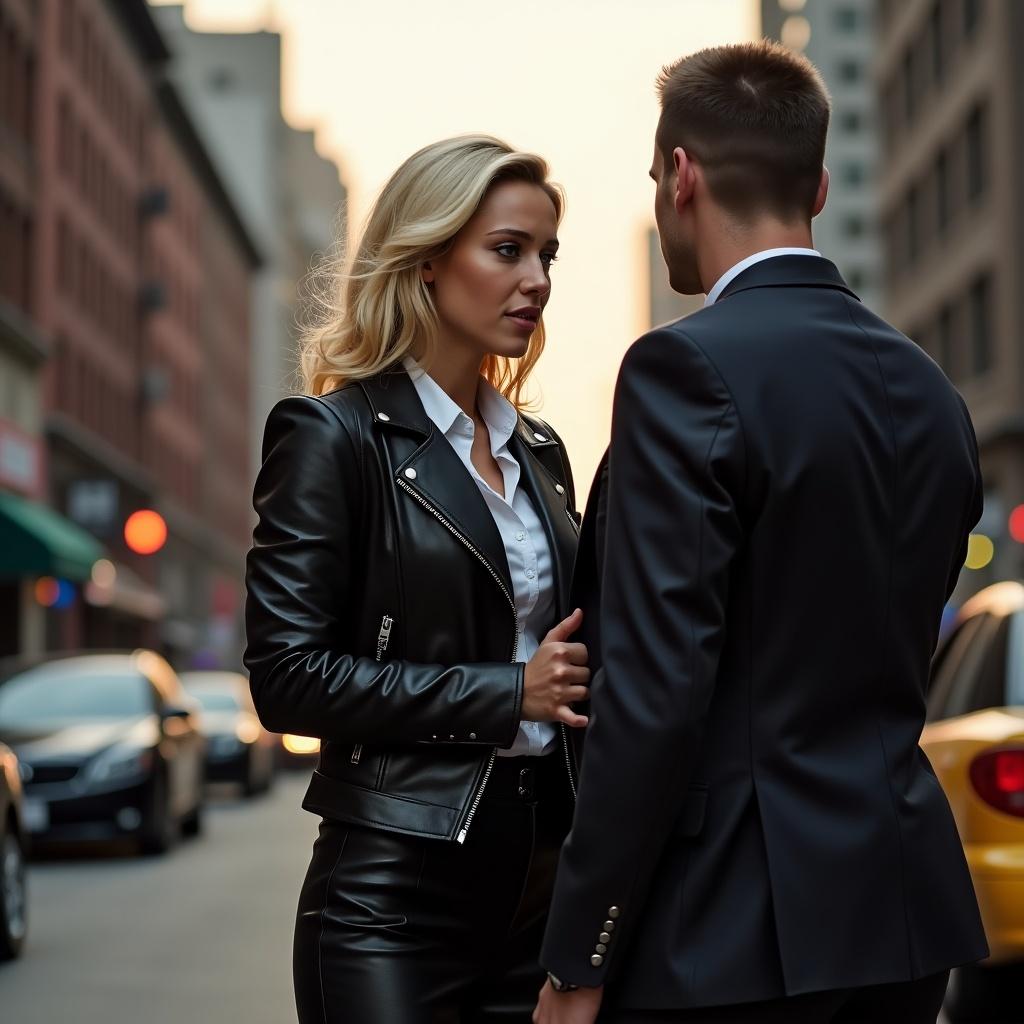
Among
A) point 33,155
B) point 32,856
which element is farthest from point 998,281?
point 32,856

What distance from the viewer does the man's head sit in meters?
2.73

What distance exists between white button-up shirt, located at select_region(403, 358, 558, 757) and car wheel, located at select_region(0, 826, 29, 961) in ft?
23.7

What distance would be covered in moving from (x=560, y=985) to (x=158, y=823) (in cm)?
1435

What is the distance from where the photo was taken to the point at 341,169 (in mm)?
161750

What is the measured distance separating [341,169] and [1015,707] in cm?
15765

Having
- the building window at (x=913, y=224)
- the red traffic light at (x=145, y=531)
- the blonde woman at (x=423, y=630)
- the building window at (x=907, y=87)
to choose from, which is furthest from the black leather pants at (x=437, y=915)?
the building window at (x=907, y=87)

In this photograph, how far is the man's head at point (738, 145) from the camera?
2734 millimetres

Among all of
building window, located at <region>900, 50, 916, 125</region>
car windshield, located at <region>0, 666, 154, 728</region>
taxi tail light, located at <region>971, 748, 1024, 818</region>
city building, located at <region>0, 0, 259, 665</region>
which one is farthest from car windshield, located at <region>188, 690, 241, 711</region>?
building window, located at <region>900, 50, 916, 125</region>

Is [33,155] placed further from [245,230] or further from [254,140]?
[254,140]

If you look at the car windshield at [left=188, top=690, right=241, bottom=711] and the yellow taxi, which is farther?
the car windshield at [left=188, top=690, right=241, bottom=711]

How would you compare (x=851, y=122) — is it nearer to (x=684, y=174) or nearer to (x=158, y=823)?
(x=158, y=823)

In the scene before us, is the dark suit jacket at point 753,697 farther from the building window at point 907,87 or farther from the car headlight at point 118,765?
the building window at point 907,87

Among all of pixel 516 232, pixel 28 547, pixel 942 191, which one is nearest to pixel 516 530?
pixel 516 232

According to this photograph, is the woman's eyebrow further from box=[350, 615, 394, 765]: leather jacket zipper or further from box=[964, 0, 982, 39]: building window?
box=[964, 0, 982, 39]: building window
